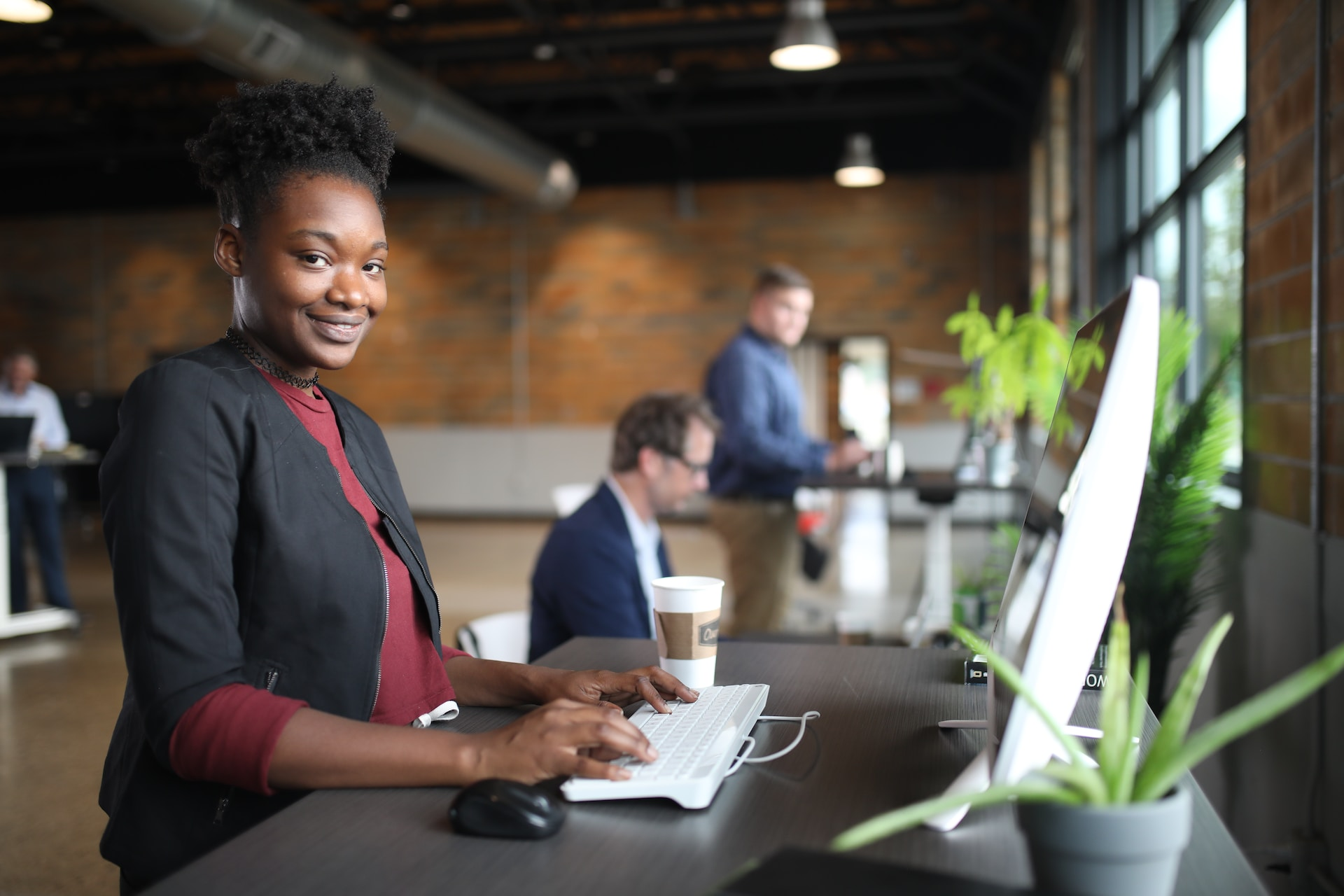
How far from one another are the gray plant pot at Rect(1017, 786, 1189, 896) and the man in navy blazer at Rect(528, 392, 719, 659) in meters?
1.38

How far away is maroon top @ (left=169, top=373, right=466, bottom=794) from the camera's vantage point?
945 mm

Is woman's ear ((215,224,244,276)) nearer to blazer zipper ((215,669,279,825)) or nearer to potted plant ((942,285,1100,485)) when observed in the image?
blazer zipper ((215,669,279,825))

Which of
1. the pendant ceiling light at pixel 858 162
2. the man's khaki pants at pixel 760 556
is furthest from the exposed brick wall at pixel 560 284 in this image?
the man's khaki pants at pixel 760 556

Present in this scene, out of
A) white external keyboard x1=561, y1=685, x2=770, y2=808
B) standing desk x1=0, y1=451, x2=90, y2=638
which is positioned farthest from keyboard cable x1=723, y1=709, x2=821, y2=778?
standing desk x1=0, y1=451, x2=90, y2=638

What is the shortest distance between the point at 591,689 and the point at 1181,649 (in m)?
1.98

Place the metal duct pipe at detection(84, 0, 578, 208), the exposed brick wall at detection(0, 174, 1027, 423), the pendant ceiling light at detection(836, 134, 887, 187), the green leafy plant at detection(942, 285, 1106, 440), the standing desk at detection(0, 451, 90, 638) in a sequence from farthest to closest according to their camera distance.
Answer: the exposed brick wall at detection(0, 174, 1027, 423), the pendant ceiling light at detection(836, 134, 887, 187), the standing desk at detection(0, 451, 90, 638), the metal duct pipe at detection(84, 0, 578, 208), the green leafy plant at detection(942, 285, 1106, 440)

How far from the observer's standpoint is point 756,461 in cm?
433

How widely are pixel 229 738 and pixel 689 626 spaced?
0.53m

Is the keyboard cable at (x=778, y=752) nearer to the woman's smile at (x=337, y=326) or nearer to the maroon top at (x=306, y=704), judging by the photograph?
the maroon top at (x=306, y=704)

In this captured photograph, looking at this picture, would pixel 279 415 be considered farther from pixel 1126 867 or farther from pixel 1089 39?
pixel 1089 39

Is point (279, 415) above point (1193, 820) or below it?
above

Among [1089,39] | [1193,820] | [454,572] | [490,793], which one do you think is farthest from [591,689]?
[454,572]

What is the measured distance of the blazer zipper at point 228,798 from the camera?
105cm

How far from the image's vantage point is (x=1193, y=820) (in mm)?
893
